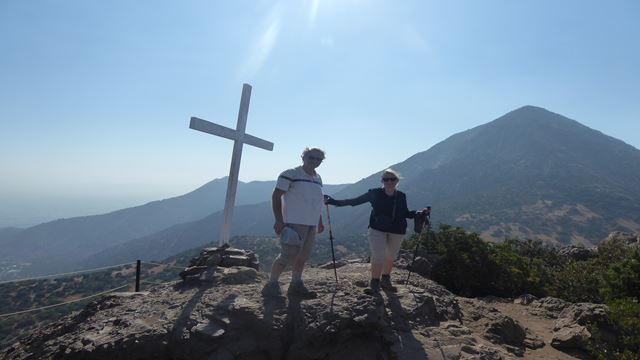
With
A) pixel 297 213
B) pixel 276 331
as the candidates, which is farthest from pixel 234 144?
pixel 276 331

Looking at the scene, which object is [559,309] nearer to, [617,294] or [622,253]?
[617,294]

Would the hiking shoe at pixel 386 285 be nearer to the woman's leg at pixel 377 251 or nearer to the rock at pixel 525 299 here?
the woman's leg at pixel 377 251

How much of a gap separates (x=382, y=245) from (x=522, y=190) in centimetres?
10961

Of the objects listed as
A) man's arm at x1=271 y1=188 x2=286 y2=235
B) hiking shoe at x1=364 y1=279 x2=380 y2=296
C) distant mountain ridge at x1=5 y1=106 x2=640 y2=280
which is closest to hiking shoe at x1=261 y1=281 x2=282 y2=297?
man's arm at x1=271 y1=188 x2=286 y2=235

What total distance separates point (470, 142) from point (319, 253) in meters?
153

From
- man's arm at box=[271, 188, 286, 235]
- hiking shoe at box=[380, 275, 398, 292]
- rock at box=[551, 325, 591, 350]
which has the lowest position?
rock at box=[551, 325, 591, 350]

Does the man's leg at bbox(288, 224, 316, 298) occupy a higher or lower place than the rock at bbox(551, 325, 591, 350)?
higher

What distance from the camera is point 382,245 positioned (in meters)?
4.99

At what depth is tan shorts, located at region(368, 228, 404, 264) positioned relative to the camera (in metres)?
4.98

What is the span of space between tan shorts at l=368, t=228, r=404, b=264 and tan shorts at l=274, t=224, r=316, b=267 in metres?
0.78

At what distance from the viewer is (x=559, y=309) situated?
Result: 24.1ft

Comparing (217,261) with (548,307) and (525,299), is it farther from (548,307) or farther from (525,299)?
(525,299)

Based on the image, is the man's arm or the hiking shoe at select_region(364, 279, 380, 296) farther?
the hiking shoe at select_region(364, 279, 380, 296)

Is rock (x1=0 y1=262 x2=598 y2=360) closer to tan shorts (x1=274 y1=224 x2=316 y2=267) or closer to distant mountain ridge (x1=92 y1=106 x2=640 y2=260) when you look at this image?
tan shorts (x1=274 y1=224 x2=316 y2=267)
